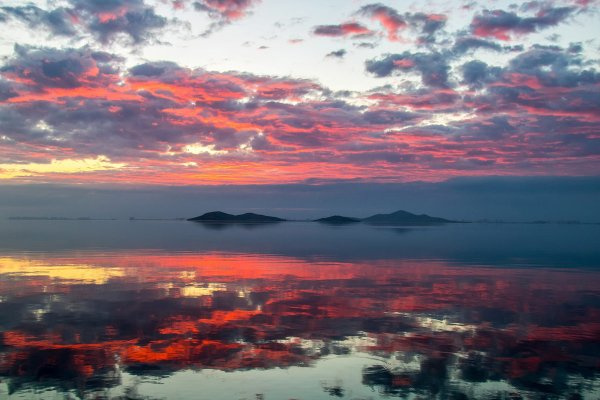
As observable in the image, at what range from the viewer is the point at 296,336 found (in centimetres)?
2223

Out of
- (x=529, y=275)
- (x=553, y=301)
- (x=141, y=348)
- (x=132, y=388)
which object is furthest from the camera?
(x=529, y=275)

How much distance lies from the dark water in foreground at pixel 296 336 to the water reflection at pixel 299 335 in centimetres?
8

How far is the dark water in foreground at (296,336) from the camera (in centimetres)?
1622

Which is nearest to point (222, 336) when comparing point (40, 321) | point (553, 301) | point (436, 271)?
point (40, 321)

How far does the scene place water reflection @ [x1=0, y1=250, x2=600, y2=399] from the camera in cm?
1634

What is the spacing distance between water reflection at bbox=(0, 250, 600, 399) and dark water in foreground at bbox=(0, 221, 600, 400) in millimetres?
79

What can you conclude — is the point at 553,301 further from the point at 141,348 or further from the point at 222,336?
the point at 141,348

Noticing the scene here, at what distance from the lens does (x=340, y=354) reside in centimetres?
1959

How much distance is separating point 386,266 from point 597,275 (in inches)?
700

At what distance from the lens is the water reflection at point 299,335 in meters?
16.3

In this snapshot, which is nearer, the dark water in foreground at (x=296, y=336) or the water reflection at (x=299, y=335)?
the dark water in foreground at (x=296, y=336)

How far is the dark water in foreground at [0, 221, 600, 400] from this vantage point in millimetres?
16219

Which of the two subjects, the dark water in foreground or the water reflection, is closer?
the dark water in foreground

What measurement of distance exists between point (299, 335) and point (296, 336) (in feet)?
0.79
